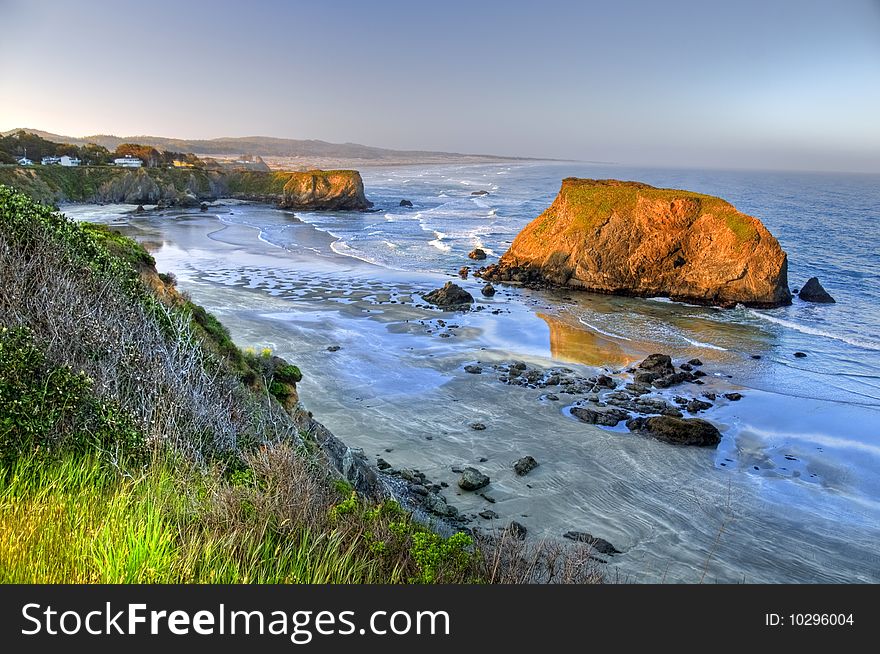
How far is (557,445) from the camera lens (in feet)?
59.9

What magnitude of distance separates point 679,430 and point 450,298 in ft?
65.8

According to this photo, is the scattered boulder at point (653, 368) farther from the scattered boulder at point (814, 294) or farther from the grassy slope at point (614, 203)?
the scattered boulder at point (814, 294)

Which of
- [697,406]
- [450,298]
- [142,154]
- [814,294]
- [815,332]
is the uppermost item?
[142,154]

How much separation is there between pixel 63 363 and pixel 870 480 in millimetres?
19518


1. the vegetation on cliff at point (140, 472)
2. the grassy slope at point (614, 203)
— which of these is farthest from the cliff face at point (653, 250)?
the vegetation on cliff at point (140, 472)

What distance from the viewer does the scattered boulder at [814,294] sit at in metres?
40.4

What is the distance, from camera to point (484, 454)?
57.1 feet

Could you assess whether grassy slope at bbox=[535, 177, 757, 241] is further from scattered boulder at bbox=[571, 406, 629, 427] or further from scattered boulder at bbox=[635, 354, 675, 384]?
scattered boulder at bbox=[571, 406, 629, 427]

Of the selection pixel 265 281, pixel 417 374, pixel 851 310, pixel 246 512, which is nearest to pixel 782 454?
pixel 417 374

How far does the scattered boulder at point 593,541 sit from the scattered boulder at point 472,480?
2666 mm

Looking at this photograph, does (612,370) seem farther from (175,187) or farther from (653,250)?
(175,187)

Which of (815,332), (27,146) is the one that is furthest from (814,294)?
(27,146)

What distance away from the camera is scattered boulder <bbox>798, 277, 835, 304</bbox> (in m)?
40.4

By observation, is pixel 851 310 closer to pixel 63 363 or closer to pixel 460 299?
pixel 460 299
